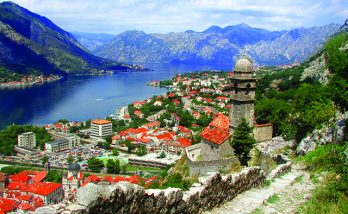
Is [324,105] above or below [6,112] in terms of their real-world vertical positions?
above

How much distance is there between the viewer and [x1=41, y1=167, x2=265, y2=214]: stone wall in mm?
3906

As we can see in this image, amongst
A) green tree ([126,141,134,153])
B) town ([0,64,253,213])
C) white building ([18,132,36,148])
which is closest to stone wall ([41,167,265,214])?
town ([0,64,253,213])

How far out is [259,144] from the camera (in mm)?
19344

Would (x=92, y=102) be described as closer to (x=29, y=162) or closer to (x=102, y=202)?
(x=29, y=162)

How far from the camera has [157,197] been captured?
4.85m

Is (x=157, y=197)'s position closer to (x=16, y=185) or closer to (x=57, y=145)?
(x=16, y=185)

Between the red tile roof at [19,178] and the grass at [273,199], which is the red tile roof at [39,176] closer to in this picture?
the red tile roof at [19,178]

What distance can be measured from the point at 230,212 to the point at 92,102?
92.7 m

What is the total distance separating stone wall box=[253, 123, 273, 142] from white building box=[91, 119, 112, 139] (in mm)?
46672

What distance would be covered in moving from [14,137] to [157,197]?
60523 mm

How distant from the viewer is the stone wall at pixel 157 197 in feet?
12.8

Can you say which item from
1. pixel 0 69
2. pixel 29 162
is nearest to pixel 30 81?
pixel 0 69

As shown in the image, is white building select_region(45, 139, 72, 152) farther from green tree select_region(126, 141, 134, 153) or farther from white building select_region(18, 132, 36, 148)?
green tree select_region(126, 141, 134, 153)

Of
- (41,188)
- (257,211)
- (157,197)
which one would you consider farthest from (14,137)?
(157,197)
